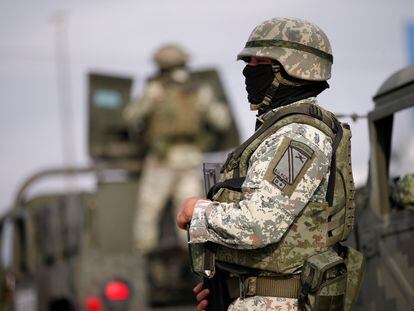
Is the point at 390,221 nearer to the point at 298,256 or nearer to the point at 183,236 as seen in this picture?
the point at 298,256

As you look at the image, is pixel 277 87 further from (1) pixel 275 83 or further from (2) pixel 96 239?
(2) pixel 96 239

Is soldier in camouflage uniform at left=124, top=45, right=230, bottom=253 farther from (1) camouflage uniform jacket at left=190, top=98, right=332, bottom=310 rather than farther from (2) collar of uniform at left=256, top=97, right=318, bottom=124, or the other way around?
(1) camouflage uniform jacket at left=190, top=98, right=332, bottom=310

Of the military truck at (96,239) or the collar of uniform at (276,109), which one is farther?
the military truck at (96,239)

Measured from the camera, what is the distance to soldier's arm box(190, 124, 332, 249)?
451 cm

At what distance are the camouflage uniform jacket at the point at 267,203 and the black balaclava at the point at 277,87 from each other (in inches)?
7.6

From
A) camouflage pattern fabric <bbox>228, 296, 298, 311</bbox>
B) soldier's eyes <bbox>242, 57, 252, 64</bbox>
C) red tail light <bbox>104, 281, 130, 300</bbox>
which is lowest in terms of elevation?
red tail light <bbox>104, 281, 130, 300</bbox>

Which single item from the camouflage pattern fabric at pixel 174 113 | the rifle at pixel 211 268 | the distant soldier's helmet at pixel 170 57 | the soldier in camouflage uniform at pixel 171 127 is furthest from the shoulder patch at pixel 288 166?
the distant soldier's helmet at pixel 170 57

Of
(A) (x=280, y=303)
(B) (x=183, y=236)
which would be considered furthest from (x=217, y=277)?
(B) (x=183, y=236)

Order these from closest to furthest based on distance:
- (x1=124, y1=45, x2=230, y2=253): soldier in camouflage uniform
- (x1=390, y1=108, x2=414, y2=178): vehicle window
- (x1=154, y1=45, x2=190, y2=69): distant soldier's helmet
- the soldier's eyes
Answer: the soldier's eyes → (x1=390, y1=108, x2=414, y2=178): vehicle window → (x1=124, y1=45, x2=230, y2=253): soldier in camouflage uniform → (x1=154, y1=45, x2=190, y2=69): distant soldier's helmet

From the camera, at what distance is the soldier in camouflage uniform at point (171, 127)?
11008 mm

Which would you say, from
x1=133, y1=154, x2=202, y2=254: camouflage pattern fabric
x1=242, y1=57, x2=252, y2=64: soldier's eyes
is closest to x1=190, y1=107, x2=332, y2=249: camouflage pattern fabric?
x1=242, y1=57, x2=252, y2=64: soldier's eyes

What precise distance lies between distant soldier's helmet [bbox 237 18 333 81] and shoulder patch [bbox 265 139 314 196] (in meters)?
0.33

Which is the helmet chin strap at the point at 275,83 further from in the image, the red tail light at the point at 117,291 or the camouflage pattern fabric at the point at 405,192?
the red tail light at the point at 117,291

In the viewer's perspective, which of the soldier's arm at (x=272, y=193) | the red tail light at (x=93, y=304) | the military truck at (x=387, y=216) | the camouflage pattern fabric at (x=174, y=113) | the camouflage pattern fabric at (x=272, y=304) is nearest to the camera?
the soldier's arm at (x=272, y=193)
